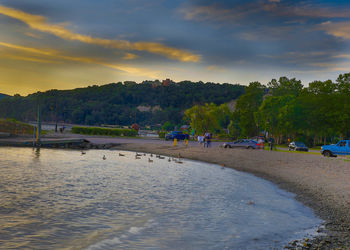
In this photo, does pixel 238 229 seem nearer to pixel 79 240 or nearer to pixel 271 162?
pixel 79 240

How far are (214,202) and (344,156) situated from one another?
89.3 ft

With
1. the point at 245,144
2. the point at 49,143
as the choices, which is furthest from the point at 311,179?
the point at 49,143

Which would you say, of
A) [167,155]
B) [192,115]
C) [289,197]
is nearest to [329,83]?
[192,115]

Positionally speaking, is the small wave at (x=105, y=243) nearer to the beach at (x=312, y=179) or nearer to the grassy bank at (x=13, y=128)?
the beach at (x=312, y=179)

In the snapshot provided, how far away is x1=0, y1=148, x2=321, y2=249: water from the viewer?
450 inches

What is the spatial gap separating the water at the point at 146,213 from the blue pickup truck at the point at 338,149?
628 inches

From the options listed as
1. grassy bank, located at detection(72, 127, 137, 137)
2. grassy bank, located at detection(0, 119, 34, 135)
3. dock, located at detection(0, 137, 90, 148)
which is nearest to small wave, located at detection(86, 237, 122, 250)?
dock, located at detection(0, 137, 90, 148)

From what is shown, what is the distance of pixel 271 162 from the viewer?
33.7m

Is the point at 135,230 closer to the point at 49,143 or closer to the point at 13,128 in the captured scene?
the point at 49,143

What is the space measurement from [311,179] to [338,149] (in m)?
16.4

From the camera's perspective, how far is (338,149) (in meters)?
37.1

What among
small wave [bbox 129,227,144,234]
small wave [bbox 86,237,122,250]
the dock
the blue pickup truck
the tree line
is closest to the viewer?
small wave [bbox 86,237,122,250]

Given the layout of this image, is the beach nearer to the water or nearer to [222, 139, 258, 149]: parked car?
the water

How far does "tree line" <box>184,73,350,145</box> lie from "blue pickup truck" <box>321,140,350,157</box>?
23683mm
